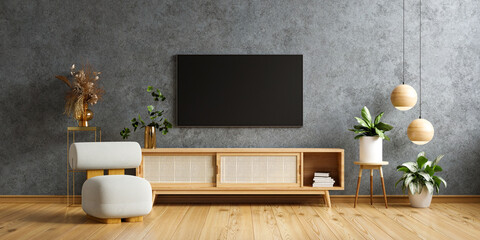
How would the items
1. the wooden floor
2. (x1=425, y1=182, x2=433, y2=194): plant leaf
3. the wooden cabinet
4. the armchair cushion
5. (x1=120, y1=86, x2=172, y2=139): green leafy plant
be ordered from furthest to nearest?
(x1=120, y1=86, x2=172, y2=139): green leafy plant < the wooden cabinet < (x1=425, y1=182, x2=433, y2=194): plant leaf < the armchair cushion < the wooden floor

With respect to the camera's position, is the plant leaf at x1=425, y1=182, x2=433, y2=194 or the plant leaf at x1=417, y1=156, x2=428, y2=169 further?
the plant leaf at x1=417, y1=156, x2=428, y2=169

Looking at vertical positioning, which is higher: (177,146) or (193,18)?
(193,18)

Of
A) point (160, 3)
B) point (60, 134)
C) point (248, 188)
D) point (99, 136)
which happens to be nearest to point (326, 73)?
point (248, 188)

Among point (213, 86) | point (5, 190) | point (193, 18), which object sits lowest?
point (5, 190)

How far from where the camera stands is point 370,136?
4824 millimetres

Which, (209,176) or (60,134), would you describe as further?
(60,134)

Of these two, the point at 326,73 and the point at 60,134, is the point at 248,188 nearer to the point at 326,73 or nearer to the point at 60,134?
the point at 326,73

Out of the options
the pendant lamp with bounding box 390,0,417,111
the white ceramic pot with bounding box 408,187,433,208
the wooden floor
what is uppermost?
the pendant lamp with bounding box 390,0,417,111

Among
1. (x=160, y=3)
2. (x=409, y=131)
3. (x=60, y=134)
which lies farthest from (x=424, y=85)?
(x=60, y=134)

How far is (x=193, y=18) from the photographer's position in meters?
5.18

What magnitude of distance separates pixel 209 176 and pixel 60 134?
5.78 ft

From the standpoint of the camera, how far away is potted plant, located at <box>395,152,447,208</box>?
475 centimetres

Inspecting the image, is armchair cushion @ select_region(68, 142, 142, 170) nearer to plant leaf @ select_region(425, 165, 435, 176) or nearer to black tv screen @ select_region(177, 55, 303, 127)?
black tv screen @ select_region(177, 55, 303, 127)

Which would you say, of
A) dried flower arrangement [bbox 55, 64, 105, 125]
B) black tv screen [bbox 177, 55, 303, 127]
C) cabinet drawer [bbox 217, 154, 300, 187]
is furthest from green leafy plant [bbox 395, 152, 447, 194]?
dried flower arrangement [bbox 55, 64, 105, 125]
